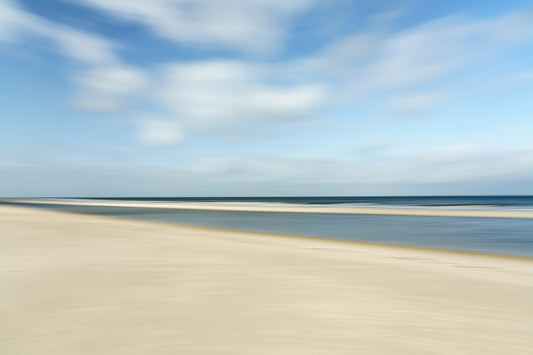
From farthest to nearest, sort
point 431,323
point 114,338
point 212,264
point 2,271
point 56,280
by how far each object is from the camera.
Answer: point 212,264 → point 2,271 → point 56,280 → point 431,323 → point 114,338

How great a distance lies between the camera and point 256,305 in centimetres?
368

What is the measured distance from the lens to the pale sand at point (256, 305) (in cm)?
276

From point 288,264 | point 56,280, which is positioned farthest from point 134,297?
point 288,264

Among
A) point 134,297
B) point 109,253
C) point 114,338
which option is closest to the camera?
point 114,338

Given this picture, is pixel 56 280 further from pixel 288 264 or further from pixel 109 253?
pixel 288 264

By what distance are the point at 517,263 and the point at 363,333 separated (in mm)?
6292

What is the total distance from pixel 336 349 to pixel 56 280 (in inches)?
165

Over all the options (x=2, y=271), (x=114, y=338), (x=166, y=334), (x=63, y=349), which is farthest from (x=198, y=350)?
(x=2, y=271)

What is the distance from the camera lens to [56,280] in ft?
14.9

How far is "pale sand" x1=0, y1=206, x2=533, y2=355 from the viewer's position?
2758 mm

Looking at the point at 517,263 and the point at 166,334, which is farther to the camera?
the point at 517,263

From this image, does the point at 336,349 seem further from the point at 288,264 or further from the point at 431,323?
the point at 288,264

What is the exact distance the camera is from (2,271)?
4.99 metres

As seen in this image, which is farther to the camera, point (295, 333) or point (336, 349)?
point (295, 333)
